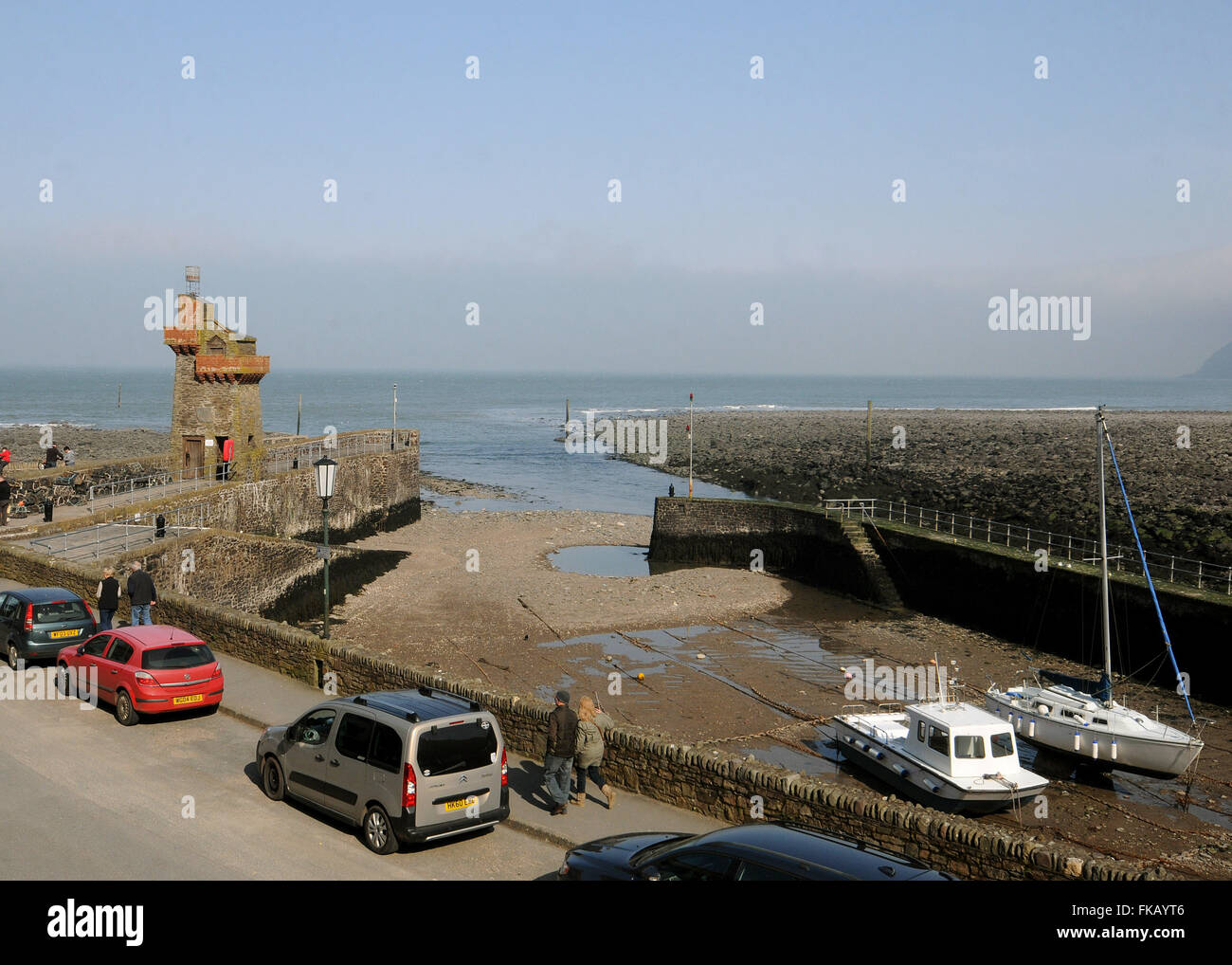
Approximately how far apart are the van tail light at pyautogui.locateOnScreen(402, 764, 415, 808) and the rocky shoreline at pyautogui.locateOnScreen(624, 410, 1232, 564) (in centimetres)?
3754

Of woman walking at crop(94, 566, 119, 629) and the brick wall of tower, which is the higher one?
the brick wall of tower

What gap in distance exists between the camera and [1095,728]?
782 inches

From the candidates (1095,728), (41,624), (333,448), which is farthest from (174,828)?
(333,448)

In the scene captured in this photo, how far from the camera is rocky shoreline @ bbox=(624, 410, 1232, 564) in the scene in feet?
157

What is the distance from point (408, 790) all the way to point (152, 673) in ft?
22.2

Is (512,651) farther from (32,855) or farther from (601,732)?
(32,855)

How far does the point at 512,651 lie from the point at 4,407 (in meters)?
159

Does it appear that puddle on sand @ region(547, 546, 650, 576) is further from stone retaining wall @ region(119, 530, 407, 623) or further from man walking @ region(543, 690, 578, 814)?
man walking @ region(543, 690, 578, 814)

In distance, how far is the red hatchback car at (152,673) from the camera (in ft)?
48.8

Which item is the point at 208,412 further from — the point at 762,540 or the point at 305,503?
the point at 762,540

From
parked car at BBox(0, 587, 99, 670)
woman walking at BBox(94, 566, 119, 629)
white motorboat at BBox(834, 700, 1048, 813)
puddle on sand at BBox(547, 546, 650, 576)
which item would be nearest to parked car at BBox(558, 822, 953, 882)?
white motorboat at BBox(834, 700, 1048, 813)

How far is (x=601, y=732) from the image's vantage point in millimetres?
12734
